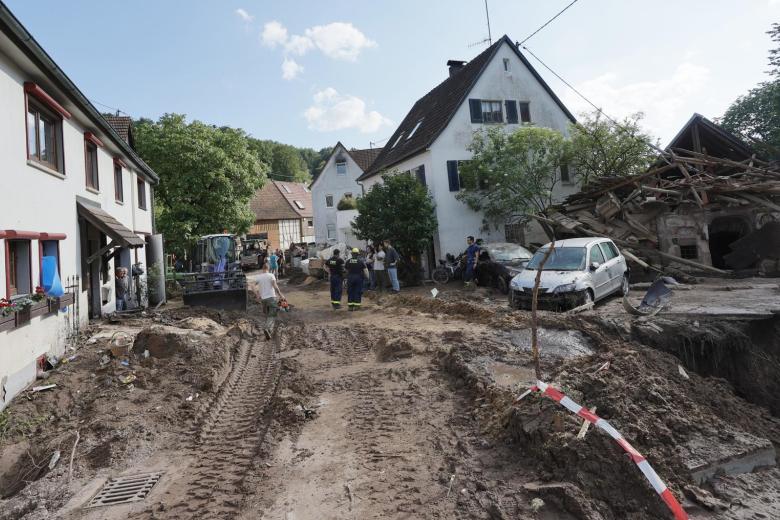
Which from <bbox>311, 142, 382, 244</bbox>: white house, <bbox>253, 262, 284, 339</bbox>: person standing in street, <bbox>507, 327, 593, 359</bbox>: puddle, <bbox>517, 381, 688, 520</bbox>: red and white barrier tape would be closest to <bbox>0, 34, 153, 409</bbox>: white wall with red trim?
<bbox>253, 262, 284, 339</bbox>: person standing in street

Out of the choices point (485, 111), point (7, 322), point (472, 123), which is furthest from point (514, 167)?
point (7, 322)

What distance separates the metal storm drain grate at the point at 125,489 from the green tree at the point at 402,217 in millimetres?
14893

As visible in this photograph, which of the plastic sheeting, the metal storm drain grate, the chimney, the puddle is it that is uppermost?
the chimney

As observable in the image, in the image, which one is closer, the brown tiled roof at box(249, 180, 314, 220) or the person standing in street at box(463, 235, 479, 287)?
the person standing in street at box(463, 235, 479, 287)

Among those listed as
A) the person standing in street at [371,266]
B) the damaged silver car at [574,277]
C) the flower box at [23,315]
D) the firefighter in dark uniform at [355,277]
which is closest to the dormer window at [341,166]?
the person standing in street at [371,266]

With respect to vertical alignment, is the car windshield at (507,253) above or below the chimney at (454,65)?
below

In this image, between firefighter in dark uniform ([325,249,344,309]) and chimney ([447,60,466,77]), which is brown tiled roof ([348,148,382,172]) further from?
firefighter in dark uniform ([325,249,344,309])

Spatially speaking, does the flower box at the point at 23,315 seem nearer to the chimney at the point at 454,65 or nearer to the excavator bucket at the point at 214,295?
the excavator bucket at the point at 214,295

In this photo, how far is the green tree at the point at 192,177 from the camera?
2527cm

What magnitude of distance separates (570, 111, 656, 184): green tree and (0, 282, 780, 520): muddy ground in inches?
518

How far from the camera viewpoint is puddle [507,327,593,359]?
7391mm

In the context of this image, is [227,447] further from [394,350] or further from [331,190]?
[331,190]

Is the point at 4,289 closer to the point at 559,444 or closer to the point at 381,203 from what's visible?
the point at 559,444

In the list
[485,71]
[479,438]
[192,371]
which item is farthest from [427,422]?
[485,71]
